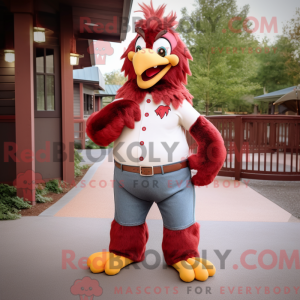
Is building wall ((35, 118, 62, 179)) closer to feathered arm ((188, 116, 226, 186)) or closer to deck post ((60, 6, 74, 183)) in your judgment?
deck post ((60, 6, 74, 183))

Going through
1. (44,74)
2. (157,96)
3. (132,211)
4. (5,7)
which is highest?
(5,7)

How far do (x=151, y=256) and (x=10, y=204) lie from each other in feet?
8.00

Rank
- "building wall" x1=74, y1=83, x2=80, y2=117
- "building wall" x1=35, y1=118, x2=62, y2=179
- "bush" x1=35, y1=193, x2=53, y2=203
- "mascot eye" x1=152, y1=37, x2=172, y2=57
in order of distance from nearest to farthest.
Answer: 1. "mascot eye" x1=152, y1=37, x2=172, y2=57
2. "bush" x1=35, y1=193, x2=53, y2=203
3. "building wall" x1=35, y1=118, x2=62, y2=179
4. "building wall" x1=74, y1=83, x2=80, y2=117

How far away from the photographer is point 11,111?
5719 millimetres

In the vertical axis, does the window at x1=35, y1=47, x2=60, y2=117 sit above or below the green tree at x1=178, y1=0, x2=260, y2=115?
below

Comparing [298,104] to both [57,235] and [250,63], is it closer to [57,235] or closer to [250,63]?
[250,63]

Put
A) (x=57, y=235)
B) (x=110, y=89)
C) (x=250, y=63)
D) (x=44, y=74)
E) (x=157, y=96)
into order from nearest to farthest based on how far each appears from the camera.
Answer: (x=157, y=96) → (x=57, y=235) → (x=44, y=74) → (x=250, y=63) → (x=110, y=89)

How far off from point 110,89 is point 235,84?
11803 mm

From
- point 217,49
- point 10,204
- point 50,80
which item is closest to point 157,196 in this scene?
point 10,204

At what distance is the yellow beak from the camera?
2.49m

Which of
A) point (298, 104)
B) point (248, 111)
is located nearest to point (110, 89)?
point (248, 111)

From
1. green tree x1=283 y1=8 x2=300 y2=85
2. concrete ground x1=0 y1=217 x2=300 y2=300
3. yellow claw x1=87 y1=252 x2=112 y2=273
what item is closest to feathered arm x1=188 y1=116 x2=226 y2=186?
concrete ground x1=0 y1=217 x2=300 y2=300

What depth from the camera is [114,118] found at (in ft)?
8.56

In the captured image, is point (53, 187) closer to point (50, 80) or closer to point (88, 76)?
point (50, 80)
